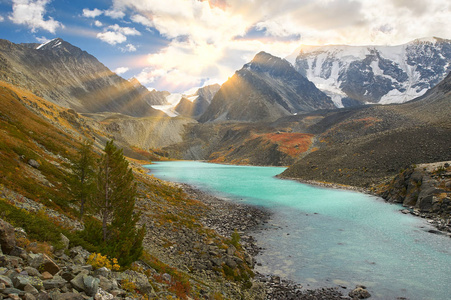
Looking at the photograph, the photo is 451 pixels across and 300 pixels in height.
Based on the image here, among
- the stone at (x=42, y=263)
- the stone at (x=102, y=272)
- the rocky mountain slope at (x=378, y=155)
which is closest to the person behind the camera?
the stone at (x=42, y=263)

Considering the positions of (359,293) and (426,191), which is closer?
(359,293)

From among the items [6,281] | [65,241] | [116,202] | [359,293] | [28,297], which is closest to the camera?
[28,297]

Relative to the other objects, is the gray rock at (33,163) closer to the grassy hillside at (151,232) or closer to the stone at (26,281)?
the grassy hillside at (151,232)

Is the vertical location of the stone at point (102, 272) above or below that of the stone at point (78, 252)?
above

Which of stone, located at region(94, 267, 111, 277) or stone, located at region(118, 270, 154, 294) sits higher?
stone, located at region(94, 267, 111, 277)

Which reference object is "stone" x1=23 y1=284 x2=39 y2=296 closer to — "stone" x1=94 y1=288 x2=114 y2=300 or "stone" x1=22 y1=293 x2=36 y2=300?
"stone" x1=22 y1=293 x2=36 y2=300

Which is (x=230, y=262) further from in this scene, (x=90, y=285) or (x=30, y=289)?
(x=30, y=289)

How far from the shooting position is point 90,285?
25.2ft

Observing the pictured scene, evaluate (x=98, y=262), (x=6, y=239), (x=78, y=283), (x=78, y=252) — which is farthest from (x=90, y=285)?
(x=78, y=252)

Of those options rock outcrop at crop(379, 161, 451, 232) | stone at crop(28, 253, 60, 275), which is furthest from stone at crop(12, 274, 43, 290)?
rock outcrop at crop(379, 161, 451, 232)

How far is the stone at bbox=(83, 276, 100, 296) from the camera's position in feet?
24.8


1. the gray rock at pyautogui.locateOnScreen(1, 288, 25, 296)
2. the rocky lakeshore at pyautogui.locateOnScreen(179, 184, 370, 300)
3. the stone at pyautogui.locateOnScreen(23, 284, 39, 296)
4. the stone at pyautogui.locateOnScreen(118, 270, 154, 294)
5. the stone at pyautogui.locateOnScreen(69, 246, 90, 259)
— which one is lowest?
the rocky lakeshore at pyautogui.locateOnScreen(179, 184, 370, 300)

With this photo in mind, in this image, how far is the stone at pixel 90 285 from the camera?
24.8 ft

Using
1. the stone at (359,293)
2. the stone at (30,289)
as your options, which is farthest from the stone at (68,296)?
the stone at (359,293)
